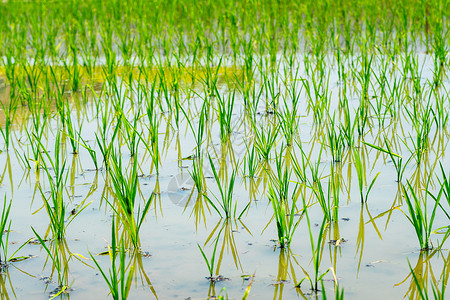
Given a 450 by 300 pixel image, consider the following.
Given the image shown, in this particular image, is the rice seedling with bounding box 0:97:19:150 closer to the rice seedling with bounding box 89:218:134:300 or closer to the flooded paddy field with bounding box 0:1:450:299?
the flooded paddy field with bounding box 0:1:450:299

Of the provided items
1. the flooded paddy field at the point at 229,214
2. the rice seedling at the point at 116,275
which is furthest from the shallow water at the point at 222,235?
the rice seedling at the point at 116,275

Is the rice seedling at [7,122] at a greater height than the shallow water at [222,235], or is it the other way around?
the rice seedling at [7,122]

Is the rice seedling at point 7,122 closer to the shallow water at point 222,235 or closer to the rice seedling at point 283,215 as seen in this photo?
the shallow water at point 222,235

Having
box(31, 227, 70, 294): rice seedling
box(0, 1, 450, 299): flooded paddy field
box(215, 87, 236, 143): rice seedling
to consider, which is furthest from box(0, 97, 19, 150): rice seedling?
box(31, 227, 70, 294): rice seedling

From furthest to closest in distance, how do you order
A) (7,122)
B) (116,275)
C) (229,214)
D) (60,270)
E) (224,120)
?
1. (7,122)
2. (224,120)
3. (229,214)
4. (60,270)
5. (116,275)

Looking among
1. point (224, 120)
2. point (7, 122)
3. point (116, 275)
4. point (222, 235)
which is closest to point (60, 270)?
point (116, 275)

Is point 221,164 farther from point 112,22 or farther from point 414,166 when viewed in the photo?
point 112,22

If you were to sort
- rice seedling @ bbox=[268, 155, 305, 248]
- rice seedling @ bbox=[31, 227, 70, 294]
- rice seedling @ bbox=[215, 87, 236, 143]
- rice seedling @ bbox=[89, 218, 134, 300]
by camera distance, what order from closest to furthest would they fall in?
rice seedling @ bbox=[89, 218, 134, 300], rice seedling @ bbox=[31, 227, 70, 294], rice seedling @ bbox=[268, 155, 305, 248], rice seedling @ bbox=[215, 87, 236, 143]

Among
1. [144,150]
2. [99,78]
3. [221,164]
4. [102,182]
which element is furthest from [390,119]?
[99,78]

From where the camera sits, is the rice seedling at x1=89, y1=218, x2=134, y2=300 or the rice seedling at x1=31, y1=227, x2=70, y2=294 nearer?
the rice seedling at x1=89, y1=218, x2=134, y2=300

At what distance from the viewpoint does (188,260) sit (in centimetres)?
198

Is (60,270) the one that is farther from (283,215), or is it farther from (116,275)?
(283,215)

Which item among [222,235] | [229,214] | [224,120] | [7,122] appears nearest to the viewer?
[222,235]

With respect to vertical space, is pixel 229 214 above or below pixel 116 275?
below
